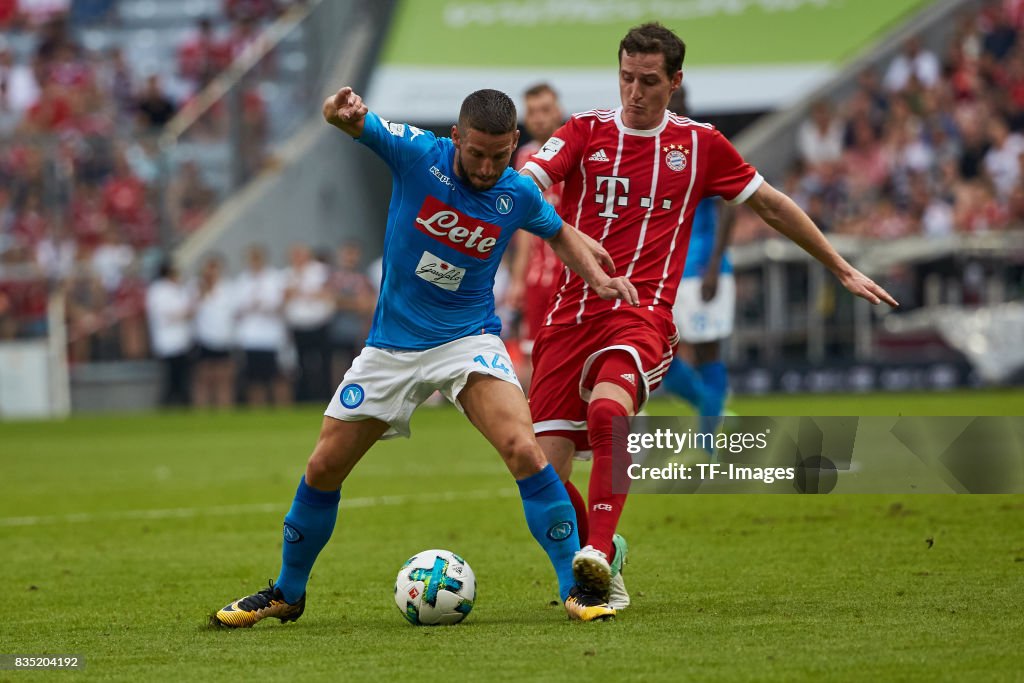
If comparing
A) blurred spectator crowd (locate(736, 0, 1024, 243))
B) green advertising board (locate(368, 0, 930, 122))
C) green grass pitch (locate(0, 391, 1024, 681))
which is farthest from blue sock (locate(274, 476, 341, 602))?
green advertising board (locate(368, 0, 930, 122))

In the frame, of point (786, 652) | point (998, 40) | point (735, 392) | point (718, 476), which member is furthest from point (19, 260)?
point (786, 652)

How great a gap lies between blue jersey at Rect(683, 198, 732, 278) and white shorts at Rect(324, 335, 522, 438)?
5.21 meters

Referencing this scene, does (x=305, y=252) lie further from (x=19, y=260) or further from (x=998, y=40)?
(x=998, y=40)

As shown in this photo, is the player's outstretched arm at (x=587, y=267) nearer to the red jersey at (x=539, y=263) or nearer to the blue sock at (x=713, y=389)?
the red jersey at (x=539, y=263)

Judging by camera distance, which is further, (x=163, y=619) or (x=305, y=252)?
(x=305, y=252)

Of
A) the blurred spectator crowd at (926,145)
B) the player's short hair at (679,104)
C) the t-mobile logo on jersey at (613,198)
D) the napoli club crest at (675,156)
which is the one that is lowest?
the t-mobile logo on jersey at (613,198)

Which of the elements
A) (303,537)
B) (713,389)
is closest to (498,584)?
(303,537)

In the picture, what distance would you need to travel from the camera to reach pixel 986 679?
4523mm

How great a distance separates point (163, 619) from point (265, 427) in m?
13.4

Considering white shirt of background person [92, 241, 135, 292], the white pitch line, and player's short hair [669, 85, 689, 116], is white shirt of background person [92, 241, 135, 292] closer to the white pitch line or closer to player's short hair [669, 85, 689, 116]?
the white pitch line

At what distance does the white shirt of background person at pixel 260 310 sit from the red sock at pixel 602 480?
17.6 m

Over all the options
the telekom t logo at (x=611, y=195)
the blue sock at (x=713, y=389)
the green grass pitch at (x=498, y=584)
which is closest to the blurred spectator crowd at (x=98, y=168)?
the green grass pitch at (x=498, y=584)

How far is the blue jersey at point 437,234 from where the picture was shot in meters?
6.06

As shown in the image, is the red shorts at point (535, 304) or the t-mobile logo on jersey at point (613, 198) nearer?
the t-mobile logo on jersey at point (613, 198)
